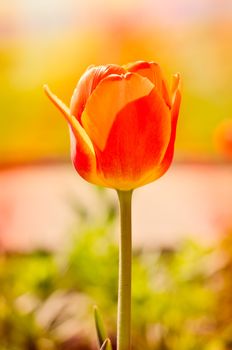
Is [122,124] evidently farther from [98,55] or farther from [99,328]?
[98,55]

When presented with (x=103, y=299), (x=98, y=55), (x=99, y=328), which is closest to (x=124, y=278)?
(x=99, y=328)

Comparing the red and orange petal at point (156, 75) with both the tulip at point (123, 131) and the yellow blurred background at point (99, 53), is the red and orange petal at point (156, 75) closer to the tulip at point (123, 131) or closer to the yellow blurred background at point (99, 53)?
the tulip at point (123, 131)

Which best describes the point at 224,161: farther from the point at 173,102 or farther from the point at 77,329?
the point at 173,102

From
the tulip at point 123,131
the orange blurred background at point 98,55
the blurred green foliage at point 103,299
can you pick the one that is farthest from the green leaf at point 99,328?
the orange blurred background at point 98,55

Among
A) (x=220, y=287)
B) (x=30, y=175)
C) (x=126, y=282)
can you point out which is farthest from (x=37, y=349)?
(x=30, y=175)

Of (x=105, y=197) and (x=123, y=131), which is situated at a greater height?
(x=123, y=131)

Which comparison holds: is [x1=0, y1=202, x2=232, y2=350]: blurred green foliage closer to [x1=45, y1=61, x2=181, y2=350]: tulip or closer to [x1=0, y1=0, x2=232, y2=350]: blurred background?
[x1=0, y1=0, x2=232, y2=350]: blurred background

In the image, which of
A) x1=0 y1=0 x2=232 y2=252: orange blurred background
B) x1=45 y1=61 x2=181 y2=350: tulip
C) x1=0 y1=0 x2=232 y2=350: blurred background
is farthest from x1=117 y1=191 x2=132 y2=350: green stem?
x1=0 y1=0 x2=232 y2=252: orange blurred background
